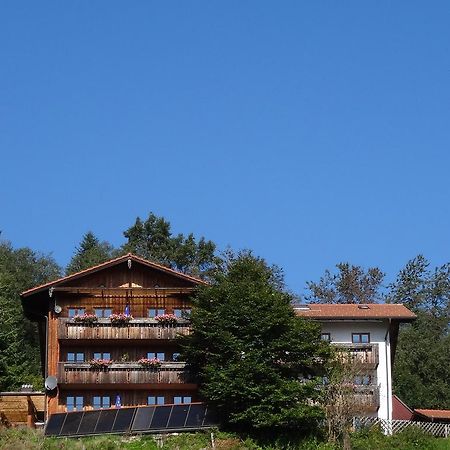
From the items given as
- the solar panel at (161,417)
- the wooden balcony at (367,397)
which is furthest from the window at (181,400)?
the wooden balcony at (367,397)

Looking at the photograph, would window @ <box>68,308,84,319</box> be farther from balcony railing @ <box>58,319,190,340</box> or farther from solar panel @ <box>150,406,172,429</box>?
solar panel @ <box>150,406,172,429</box>

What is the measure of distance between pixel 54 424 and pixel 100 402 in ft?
17.6

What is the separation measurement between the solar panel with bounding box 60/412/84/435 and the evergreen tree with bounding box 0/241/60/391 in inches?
395

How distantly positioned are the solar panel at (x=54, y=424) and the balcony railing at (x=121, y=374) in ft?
11.0

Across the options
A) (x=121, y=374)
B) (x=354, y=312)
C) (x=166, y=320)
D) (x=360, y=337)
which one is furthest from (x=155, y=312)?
(x=360, y=337)

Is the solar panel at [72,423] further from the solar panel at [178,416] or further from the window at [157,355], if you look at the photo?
the window at [157,355]

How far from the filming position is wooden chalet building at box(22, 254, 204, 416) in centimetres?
5731

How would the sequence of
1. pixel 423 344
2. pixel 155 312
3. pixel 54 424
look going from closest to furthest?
pixel 54 424 → pixel 155 312 → pixel 423 344

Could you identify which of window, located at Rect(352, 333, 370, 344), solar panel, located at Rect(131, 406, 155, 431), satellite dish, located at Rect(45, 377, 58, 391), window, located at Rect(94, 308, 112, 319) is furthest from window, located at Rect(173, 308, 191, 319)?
window, located at Rect(352, 333, 370, 344)

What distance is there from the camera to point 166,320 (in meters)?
57.8

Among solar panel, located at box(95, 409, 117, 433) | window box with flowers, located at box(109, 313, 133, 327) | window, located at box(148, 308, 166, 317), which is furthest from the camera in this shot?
window, located at box(148, 308, 166, 317)

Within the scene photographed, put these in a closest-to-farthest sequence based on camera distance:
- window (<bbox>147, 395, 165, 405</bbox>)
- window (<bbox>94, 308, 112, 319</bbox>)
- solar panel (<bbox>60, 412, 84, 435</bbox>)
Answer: solar panel (<bbox>60, 412, 84, 435</bbox>) < window (<bbox>147, 395, 165, 405</bbox>) < window (<bbox>94, 308, 112, 319</bbox>)

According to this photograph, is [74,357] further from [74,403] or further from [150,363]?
[150,363]

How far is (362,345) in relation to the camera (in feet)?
Answer: 190
